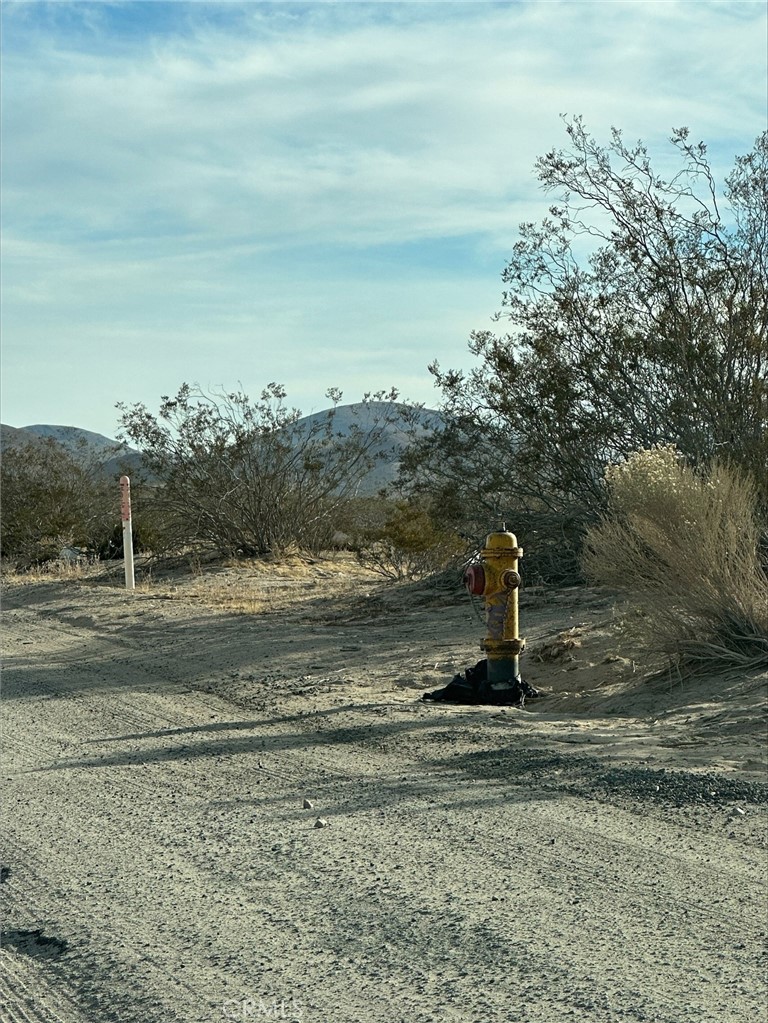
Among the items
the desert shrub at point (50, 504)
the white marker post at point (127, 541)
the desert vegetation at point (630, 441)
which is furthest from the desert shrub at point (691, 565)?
the desert shrub at point (50, 504)

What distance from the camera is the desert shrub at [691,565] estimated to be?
875 cm

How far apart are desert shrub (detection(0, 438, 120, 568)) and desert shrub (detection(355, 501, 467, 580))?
907 centimetres

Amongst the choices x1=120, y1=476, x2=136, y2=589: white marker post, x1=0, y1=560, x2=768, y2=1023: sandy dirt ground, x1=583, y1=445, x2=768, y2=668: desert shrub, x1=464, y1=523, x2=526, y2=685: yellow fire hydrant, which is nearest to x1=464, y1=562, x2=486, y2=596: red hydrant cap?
x1=464, y1=523, x2=526, y2=685: yellow fire hydrant

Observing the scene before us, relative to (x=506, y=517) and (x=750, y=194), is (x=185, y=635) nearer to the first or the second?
(x=506, y=517)

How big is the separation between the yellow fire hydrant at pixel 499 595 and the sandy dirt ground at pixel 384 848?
48cm

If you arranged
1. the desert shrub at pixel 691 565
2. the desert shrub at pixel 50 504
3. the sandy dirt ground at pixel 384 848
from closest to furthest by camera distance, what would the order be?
the sandy dirt ground at pixel 384 848 < the desert shrub at pixel 691 565 < the desert shrub at pixel 50 504

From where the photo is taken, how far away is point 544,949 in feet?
12.8

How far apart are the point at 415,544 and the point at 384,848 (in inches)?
467

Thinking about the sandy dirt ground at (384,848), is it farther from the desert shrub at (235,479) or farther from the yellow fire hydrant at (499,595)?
the desert shrub at (235,479)

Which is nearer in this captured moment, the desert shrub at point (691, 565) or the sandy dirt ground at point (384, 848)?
the sandy dirt ground at point (384, 848)

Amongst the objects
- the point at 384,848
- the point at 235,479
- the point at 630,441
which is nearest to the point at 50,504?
the point at 235,479

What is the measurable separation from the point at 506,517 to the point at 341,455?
841cm

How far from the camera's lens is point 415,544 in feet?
55.2

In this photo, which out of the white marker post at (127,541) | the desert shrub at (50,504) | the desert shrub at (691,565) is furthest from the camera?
the desert shrub at (50,504)
